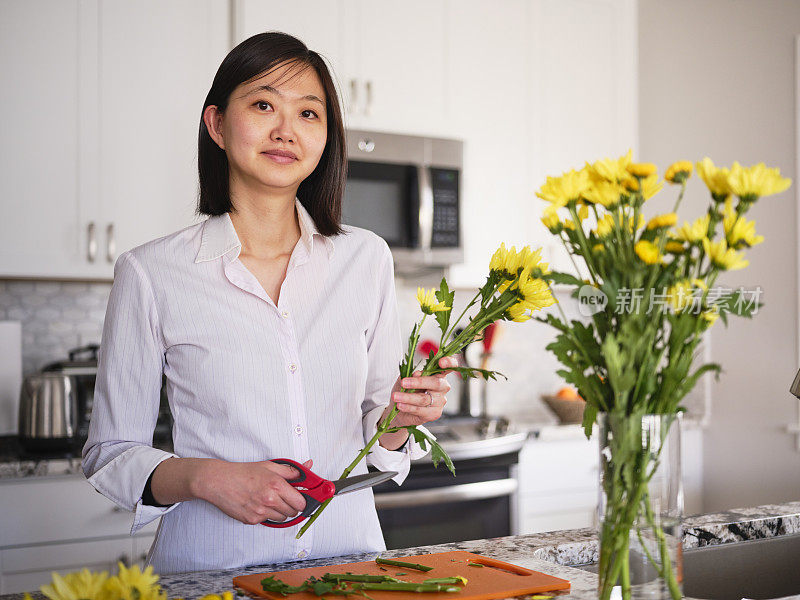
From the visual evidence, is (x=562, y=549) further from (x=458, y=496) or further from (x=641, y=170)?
Result: (x=458, y=496)

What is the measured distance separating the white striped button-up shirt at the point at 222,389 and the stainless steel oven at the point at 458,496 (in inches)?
49.6

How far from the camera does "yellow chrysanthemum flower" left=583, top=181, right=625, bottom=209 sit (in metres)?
0.74

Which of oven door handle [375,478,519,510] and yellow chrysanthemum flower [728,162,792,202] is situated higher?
yellow chrysanthemum flower [728,162,792,202]

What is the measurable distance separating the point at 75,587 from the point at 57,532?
1884 millimetres

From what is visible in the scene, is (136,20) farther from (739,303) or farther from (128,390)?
(739,303)

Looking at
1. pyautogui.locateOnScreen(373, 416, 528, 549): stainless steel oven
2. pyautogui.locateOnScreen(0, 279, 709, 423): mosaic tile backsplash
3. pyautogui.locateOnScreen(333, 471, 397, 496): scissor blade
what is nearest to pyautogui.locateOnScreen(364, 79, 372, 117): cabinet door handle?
pyautogui.locateOnScreen(0, 279, 709, 423): mosaic tile backsplash

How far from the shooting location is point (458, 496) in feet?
9.01

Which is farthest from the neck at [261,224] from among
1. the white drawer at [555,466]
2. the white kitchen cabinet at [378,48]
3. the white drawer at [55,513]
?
the white drawer at [555,466]

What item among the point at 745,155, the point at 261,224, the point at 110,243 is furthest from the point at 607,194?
the point at 745,155

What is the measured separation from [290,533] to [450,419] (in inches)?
77.1

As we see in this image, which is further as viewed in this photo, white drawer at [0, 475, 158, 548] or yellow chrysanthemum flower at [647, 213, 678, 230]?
white drawer at [0, 475, 158, 548]

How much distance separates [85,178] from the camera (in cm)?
273

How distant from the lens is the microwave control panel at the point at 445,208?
3.12 m

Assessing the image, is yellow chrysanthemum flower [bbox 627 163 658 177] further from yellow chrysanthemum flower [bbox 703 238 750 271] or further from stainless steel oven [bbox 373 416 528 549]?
stainless steel oven [bbox 373 416 528 549]
